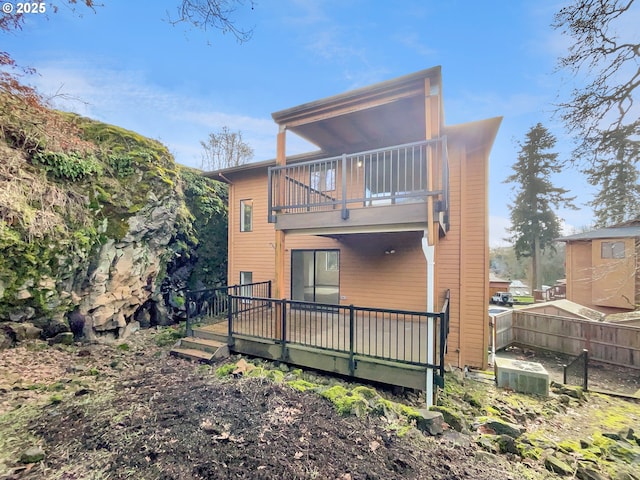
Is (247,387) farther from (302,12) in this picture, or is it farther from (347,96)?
(302,12)

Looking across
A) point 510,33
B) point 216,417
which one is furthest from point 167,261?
point 510,33

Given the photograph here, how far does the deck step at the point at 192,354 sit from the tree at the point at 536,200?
24435 millimetres

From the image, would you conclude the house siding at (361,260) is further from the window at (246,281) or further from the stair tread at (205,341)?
the stair tread at (205,341)

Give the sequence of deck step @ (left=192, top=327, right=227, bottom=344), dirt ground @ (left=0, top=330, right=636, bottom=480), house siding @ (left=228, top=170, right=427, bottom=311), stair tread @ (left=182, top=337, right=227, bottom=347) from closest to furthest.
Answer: dirt ground @ (left=0, top=330, right=636, bottom=480) < stair tread @ (left=182, top=337, right=227, bottom=347) < deck step @ (left=192, top=327, right=227, bottom=344) < house siding @ (left=228, top=170, right=427, bottom=311)

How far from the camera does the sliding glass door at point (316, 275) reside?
872 cm

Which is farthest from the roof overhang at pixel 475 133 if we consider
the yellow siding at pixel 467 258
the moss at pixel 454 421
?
the moss at pixel 454 421

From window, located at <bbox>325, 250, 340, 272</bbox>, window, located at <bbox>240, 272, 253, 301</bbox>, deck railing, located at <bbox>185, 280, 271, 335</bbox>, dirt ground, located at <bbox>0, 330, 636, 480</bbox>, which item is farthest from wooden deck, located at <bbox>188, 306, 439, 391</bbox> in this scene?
window, located at <bbox>240, 272, 253, 301</bbox>

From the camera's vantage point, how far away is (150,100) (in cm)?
1189

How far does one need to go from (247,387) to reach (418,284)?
516 cm

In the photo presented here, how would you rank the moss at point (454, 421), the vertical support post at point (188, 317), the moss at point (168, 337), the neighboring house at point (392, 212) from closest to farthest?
the moss at point (454, 421)
the neighboring house at point (392, 212)
the vertical support post at point (188, 317)
the moss at point (168, 337)

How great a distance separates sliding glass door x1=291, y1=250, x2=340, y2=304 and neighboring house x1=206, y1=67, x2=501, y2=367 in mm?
33

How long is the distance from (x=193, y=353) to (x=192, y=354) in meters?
0.05

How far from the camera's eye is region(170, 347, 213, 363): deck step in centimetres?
589

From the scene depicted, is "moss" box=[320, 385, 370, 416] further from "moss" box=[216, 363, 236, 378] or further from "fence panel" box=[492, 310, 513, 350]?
"fence panel" box=[492, 310, 513, 350]
